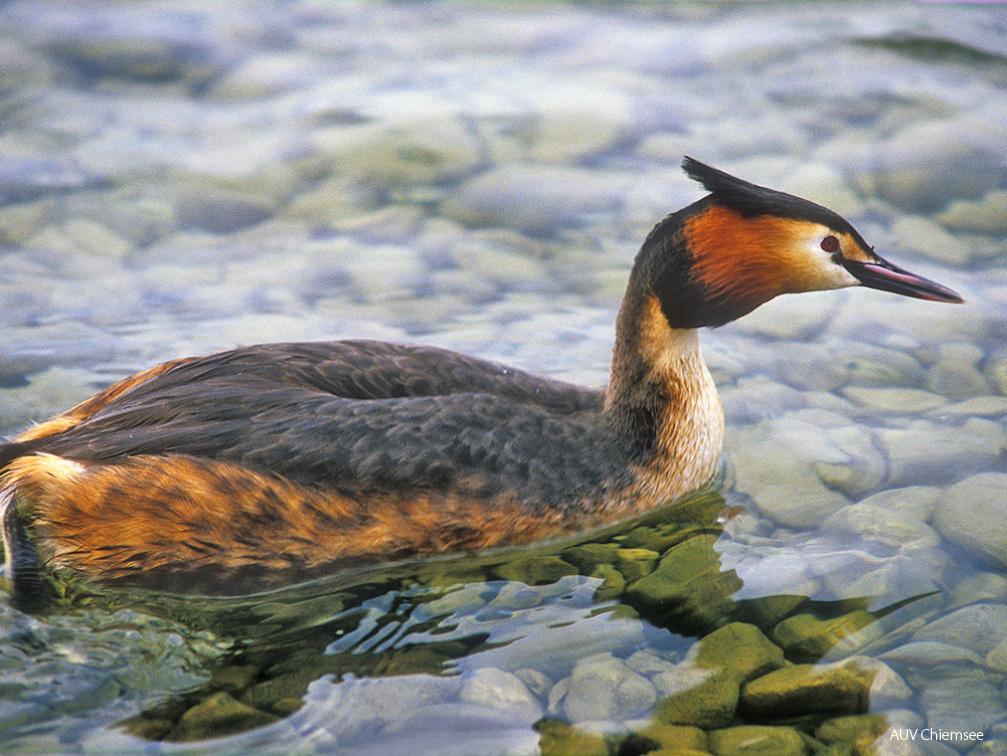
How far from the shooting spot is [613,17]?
9.22 meters

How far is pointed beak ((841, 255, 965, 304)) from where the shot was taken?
4.33 m

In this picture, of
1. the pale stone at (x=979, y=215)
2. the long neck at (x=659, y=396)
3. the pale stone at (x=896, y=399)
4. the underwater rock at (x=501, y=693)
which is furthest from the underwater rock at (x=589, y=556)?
the pale stone at (x=979, y=215)

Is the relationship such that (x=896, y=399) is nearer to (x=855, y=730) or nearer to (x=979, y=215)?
(x=979, y=215)

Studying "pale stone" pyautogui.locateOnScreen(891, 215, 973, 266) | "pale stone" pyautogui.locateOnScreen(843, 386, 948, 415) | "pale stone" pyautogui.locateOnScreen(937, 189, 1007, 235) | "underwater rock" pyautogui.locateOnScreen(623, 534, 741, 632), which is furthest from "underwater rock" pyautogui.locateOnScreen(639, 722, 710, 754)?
"pale stone" pyautogui.locateOnScreen(937, 189, 1007, 235)

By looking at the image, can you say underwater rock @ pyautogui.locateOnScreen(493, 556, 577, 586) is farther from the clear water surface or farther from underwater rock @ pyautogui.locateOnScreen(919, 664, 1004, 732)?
underwater rock @ pyautogui.locateOnScreen(919, 664, 1004, 732)

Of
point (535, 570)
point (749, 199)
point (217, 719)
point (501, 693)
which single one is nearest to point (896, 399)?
point (749, 199)

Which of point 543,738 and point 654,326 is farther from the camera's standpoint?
point 654,326

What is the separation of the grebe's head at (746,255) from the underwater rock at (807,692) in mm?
1459

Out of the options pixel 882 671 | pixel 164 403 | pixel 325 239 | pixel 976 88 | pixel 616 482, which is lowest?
pixel 882 671

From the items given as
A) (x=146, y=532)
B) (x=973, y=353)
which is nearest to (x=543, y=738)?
(x=146, y=532)

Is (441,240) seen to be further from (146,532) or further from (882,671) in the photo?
(882,671)

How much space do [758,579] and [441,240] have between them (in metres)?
3.08

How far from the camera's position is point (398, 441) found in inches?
154

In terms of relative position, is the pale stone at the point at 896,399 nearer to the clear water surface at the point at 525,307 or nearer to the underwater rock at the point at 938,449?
the clear water surface at the point at 525,307
